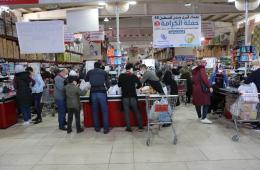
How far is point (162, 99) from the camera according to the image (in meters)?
5.62

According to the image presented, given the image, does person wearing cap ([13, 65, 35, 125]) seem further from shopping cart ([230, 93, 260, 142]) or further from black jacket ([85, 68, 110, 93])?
shopping cart ([230, 93, 260, 142])

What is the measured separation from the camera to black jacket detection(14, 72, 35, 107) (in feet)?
25.1

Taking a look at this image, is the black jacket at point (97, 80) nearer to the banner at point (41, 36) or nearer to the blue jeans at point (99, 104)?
the blue jeans at point (99, 104)

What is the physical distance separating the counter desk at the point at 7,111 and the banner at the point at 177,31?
426 cm

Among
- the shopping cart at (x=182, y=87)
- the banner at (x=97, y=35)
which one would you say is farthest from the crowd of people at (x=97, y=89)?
the banner at (x=97, y=35)

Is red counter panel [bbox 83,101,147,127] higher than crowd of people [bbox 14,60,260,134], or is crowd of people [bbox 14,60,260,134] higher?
crowd of people [bbox 14,60,260,134]

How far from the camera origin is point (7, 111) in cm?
764

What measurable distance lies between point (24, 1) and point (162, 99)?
14.0 ft

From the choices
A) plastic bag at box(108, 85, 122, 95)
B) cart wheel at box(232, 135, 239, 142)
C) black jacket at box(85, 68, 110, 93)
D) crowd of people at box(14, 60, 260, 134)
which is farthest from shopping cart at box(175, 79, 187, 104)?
cart wheel at box(232, 135, 239, 142)

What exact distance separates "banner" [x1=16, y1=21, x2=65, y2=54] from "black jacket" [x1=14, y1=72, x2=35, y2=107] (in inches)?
42.0

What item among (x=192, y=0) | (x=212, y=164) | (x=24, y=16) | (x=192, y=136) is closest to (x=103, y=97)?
(x=192, y=136)

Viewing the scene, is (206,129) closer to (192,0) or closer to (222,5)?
(192,0)

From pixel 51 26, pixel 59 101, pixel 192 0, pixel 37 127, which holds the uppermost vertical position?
pixel 192 0

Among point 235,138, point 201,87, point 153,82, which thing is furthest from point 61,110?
point 235,138
